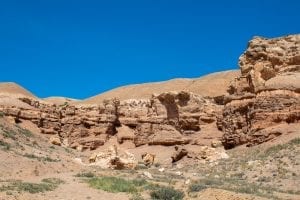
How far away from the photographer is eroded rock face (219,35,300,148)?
39906mm

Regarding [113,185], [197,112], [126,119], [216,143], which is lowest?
[113,185]

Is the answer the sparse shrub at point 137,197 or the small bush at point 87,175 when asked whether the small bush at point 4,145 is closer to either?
the small bush at point 87,175

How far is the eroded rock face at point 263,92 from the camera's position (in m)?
39.9

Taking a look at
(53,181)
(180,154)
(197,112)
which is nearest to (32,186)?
(53,181)

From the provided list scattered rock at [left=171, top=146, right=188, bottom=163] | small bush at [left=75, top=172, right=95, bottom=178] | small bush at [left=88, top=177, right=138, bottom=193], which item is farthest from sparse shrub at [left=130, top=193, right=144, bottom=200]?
scattered rock at [left=171, top=146, right=188, bottom=163]

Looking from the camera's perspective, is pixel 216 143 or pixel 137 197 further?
pixel 216 143

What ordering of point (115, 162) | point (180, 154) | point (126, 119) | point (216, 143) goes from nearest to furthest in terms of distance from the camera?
1. point (115, 162)
2. point (180, 154)
3. point (216, 143)
4. point (126, 119)

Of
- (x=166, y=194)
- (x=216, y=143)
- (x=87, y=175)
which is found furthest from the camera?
(x=216, y=143)

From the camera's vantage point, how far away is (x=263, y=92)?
41.5m

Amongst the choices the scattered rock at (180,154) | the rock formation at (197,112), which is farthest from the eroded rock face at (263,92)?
the scattered rock at (180,154)

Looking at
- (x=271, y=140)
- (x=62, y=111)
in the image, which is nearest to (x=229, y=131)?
(x=271, y=140)

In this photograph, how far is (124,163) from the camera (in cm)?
3206

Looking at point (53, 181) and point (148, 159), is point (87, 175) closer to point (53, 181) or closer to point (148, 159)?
point (53, 181)

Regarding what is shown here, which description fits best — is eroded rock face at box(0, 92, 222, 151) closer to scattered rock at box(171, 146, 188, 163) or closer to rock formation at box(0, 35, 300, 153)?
rock formation at box(0, 35, 300, 153)
